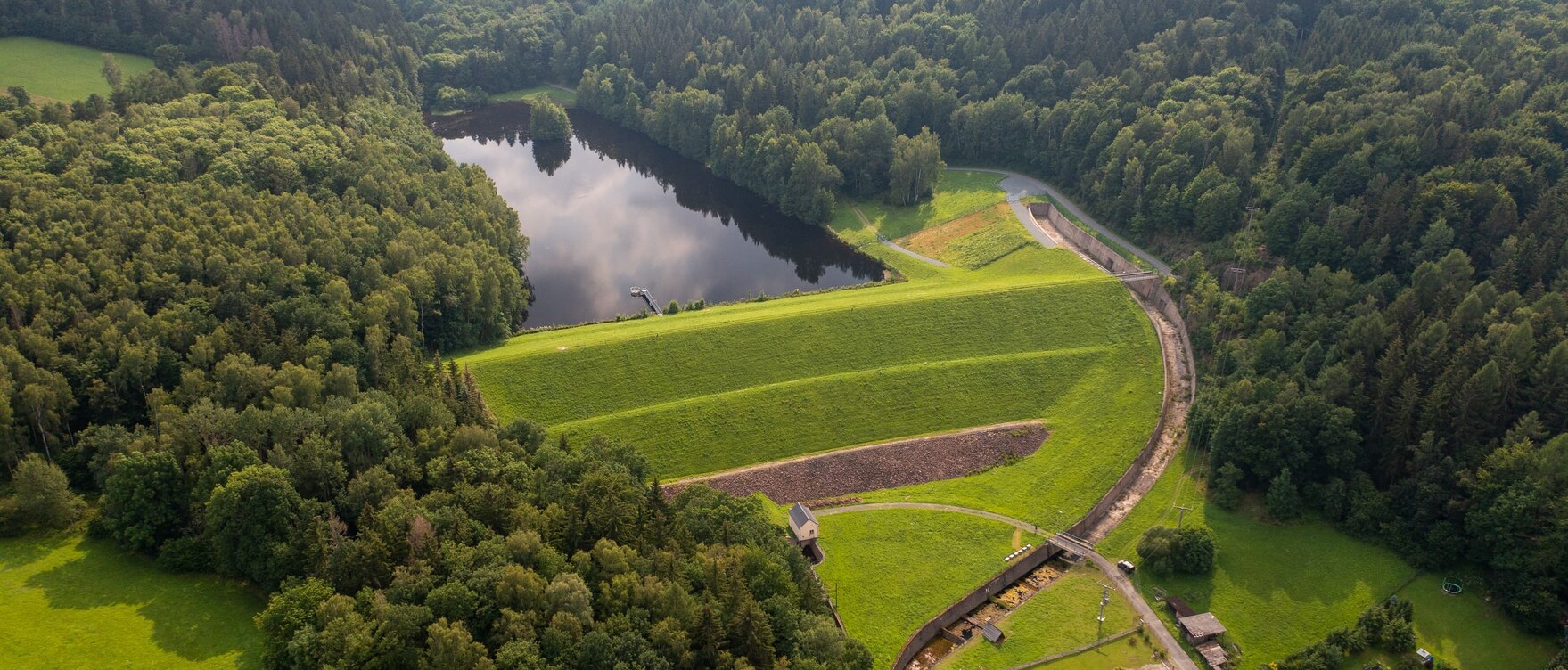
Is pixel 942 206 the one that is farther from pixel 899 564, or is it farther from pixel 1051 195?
pixel 899 564

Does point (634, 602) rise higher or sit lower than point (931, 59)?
lower

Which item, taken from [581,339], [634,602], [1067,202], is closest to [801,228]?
[1067,202]

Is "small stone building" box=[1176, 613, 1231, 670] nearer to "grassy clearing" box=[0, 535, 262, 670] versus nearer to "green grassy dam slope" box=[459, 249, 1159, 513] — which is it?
"green grassy dam slope" box=[459, 249, 1159, 513]

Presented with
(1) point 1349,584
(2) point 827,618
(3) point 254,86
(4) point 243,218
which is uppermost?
(3) point 254,86

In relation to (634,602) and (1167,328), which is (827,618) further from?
(1167,328)

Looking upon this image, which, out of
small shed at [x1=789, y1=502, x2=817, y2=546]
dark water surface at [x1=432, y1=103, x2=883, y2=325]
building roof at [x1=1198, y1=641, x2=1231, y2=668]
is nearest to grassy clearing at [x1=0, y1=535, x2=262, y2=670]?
small shed at [x1=789, y1=502, x2=817, y2=546]

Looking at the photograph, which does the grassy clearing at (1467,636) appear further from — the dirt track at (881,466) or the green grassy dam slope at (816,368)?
the dirt track at (881,466)
